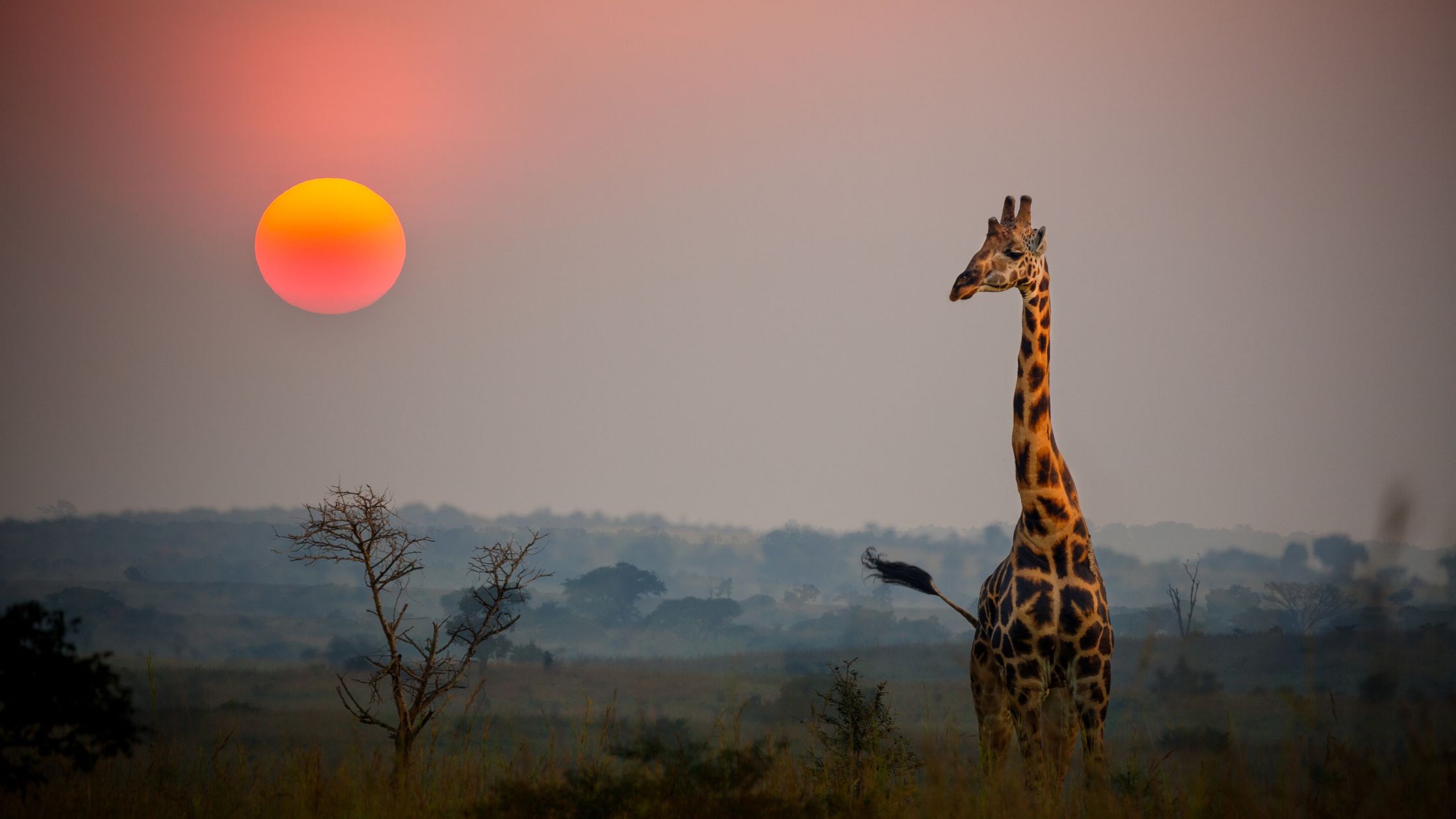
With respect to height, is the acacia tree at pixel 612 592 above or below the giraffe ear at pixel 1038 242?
below

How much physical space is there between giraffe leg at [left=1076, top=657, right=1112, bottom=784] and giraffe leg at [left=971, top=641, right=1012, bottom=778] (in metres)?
0.60

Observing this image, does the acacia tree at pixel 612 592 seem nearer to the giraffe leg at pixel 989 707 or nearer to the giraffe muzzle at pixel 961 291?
the giraffe leg at pixel 989 707

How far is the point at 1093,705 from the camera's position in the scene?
8672 mm

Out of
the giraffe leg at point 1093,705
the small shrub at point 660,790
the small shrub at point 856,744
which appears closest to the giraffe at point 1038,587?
the giraffe leg at point 1093,705

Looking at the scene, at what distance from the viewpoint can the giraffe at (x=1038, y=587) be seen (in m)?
8.60

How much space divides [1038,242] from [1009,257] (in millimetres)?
366

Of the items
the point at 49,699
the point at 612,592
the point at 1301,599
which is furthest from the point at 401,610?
the point at 612,592

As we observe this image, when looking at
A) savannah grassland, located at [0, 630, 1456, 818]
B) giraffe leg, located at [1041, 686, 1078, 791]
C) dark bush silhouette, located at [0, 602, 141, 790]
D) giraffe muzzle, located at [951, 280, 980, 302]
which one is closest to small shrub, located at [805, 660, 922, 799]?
savannah grassland, located at [0, 630, 1456, 818]

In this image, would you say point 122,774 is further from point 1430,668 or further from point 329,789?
point 1430,668

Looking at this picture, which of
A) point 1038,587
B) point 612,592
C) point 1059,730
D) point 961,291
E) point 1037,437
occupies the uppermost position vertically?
point 961,291

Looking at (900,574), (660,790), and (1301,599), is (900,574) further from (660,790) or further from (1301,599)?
(1301,599)

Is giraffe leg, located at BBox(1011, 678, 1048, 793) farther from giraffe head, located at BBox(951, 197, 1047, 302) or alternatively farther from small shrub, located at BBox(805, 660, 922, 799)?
giraffe head, located at BBox(951, 197, 1047, 302)

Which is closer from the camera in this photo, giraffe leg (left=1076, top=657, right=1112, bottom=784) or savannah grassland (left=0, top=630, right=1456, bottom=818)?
savannah grassland (left=0, top=630, right=1456, bottom=818)

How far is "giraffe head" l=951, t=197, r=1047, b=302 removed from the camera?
8.54 metres
